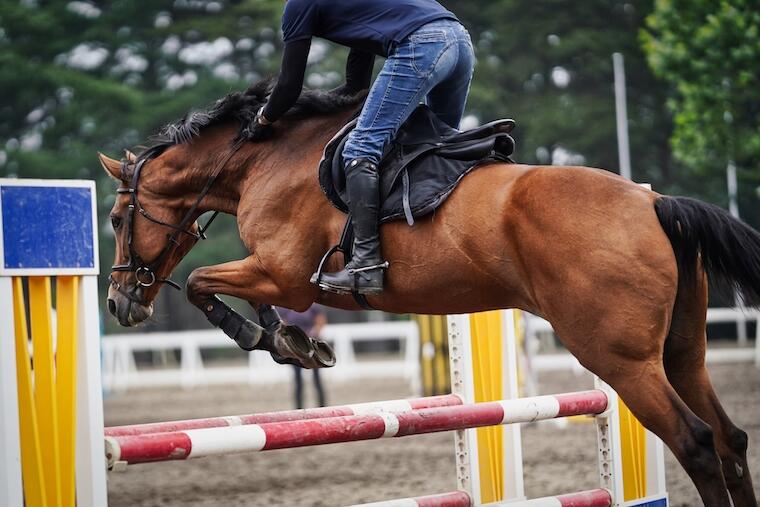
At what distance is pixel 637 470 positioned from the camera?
207 inches

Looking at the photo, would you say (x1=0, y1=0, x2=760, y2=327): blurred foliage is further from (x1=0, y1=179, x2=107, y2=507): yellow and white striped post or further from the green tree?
(x1=0, y1=179, x2=107, y2=507): yellow and white striped post

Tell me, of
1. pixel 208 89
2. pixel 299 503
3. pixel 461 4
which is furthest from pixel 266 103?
pixel 461 4

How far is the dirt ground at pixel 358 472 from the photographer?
7.67 metres

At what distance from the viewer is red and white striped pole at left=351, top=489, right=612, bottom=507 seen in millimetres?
4355

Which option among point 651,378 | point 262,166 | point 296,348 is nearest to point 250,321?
point 296,348

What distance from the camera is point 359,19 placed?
15.2 ft

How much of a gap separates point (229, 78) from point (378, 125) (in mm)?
24946

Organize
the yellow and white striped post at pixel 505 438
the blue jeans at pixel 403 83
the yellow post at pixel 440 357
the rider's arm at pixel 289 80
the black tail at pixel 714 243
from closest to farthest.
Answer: the black tail at pixel 714 243
the blue jeans at pixel 403 83
the rider's arm at pixel 289 80
the yellow and white striped post at pixel 505 438
the yellow post at pixel 440 357

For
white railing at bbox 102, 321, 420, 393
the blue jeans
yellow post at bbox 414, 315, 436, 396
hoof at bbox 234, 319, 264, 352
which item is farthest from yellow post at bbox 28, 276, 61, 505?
white railing at bbox 102, 321, 420, 393

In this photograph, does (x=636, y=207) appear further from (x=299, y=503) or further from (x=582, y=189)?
(x=299, y=503)

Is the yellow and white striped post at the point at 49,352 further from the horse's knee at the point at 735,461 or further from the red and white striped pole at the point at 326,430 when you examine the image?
the horse's knee at the point at 735,461

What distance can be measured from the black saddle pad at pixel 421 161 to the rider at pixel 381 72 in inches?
3.2

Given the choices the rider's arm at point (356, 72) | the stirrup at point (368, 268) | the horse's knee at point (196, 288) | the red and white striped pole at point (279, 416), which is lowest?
the red and white striped pole at point (279, 416)

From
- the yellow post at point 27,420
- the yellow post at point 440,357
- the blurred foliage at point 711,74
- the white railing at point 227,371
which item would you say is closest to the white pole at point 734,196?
the blurred foliage at point 711,74
